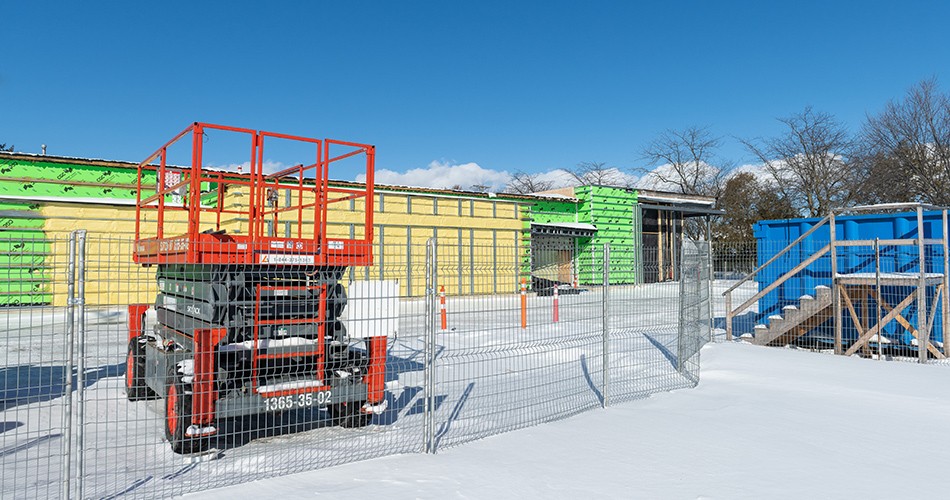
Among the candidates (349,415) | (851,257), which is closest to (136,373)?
(349,415)

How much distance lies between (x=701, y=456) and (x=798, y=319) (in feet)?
25.0

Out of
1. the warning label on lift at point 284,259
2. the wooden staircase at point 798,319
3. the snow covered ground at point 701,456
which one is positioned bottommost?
the snow covered ground at point 701,456

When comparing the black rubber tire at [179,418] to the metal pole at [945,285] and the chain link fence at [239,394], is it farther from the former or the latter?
the metal pole at [945,285]

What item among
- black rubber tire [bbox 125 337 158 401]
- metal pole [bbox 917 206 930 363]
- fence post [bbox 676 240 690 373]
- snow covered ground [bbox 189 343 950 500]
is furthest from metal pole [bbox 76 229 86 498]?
metal pole [bbox 917 206 930 363]

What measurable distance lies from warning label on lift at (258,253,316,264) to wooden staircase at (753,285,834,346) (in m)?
9.73

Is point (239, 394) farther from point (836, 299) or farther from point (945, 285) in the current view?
point (945, 285)

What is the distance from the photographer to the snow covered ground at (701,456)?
4648 mm

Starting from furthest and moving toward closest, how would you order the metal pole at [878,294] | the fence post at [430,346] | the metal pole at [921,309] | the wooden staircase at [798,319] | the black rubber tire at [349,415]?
the wooden staircase at [798,319] → the metal pole at [878,294] → the metal pole at [921,309] → the black rubber tire at [349,415] → the fence post at [430,346]

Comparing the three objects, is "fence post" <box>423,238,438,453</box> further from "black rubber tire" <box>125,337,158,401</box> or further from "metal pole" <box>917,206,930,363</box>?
"metal pole" <box>917,206,930,363</box>

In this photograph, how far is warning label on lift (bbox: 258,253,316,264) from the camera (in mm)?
5656

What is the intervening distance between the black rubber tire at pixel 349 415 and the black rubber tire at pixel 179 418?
1.29m

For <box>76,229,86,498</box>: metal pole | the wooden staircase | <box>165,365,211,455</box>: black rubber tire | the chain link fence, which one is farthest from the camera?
the wooden staircase

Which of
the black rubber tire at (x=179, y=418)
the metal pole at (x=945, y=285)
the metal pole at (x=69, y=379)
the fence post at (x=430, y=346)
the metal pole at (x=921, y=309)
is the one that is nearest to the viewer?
the metal pole at (x=69, y=379)

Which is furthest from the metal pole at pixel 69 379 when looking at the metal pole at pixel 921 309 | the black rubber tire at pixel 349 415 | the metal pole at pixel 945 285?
the metal pole at pixel 945 285
